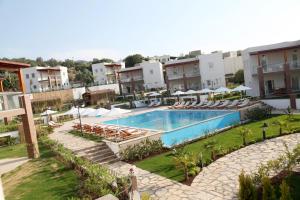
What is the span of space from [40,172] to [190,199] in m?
8.66

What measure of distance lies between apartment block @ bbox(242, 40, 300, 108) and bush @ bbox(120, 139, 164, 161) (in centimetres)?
1600

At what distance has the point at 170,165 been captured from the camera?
13.1m

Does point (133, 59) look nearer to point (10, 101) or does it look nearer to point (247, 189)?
point (10, 101)

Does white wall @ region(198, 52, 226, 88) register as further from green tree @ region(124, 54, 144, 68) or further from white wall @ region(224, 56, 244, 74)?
green tree @ region(124, 54, 144, 68)

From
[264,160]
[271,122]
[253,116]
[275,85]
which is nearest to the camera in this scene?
[264,160]

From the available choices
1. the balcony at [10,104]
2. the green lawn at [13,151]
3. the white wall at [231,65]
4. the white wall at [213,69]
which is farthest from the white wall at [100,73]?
the balcony at [10,104]

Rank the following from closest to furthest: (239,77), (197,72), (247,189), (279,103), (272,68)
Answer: (247,189)
(279,103)
(272,68)
(197,72)
(239,77)

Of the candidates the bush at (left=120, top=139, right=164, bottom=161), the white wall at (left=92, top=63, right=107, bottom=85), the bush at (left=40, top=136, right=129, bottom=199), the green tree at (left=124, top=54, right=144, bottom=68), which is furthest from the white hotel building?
the green tree at (left=124, top=54, right=144, bottom=68)

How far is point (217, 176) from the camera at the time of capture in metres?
11.0

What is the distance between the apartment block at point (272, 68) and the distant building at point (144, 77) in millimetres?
23412

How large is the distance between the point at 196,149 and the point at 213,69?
3001cm

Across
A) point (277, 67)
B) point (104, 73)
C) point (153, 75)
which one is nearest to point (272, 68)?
point (277, 67)

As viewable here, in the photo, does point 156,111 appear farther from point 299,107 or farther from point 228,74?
point 228,74

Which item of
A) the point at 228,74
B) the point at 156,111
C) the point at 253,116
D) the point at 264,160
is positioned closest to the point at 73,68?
the point at 228,74
